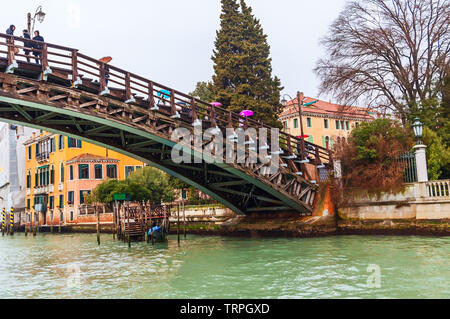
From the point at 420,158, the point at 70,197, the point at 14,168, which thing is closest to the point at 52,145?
the point at 70,197

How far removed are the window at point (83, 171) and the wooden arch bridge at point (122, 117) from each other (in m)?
19.0

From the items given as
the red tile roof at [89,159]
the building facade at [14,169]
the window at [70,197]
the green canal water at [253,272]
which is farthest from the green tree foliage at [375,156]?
the building facade at [14,169]

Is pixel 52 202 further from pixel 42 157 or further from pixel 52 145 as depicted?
pixel 52 145

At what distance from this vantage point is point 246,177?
15.5 m

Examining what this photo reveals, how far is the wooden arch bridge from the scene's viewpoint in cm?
1152

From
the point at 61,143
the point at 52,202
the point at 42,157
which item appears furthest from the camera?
the point at 42,157

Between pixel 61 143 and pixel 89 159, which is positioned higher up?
pixel 61 143

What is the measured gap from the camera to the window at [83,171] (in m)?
34.6

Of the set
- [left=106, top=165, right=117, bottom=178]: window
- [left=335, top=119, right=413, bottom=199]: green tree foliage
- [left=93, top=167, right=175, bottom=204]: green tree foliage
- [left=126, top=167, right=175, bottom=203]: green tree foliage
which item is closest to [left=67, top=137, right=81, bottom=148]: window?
[left=106, top=165, right=117, bottom=178]: window

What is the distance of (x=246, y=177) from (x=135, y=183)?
13.2 m

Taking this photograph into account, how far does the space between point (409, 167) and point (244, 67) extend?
11.0m

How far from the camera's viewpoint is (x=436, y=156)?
16047 mm

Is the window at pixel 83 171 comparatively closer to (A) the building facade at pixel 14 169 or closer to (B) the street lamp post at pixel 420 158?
(A) the building facade at pixel 14 169

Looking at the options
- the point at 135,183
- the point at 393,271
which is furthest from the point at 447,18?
the point at 135,183
